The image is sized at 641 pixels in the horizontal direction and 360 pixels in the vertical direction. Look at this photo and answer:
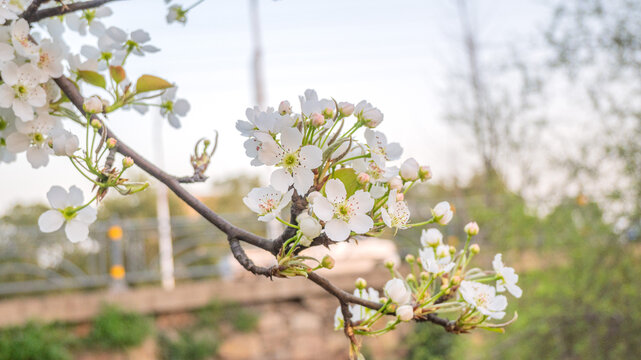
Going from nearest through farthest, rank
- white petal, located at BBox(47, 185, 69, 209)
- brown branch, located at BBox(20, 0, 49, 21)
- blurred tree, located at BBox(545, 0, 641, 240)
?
white petal, located at BBox(47, 185, 69, 209), brown branch, located at BBox(20, 0, 49, 21), blurred tree, located at BBox(545, 0, 641, 240)

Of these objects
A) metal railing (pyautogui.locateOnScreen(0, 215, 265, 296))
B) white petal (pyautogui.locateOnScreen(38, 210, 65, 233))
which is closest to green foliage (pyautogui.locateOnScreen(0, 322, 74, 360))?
metal railing (pyautogui.locateOnScreen(0, 215, 265, 296))

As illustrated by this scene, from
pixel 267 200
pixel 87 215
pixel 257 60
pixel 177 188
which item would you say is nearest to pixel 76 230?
pixel 87 215

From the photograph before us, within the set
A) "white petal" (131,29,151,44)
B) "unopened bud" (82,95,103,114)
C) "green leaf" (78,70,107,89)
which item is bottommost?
"unopened bud" (82,95,103,114)

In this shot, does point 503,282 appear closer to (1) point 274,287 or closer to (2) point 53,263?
(1) point 274,287

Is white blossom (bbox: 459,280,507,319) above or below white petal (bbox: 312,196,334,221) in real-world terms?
below

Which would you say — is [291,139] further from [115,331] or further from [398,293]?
[115,331]

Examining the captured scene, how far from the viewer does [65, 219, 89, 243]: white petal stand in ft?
2.14

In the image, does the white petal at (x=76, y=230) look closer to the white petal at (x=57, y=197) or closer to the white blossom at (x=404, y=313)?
the white petal at (x=57, y=197)

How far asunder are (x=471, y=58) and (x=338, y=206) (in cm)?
675

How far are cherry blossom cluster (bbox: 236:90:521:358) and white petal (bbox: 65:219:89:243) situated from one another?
21cm

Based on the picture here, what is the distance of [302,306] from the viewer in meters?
5.59

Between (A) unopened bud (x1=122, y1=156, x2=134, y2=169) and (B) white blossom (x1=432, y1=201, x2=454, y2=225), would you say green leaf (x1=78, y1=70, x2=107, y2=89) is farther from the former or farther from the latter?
(B) white blossom (x1=432, y1=201, x2=454, y2=225)

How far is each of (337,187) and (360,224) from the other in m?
0.04

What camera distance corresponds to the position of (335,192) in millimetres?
562
